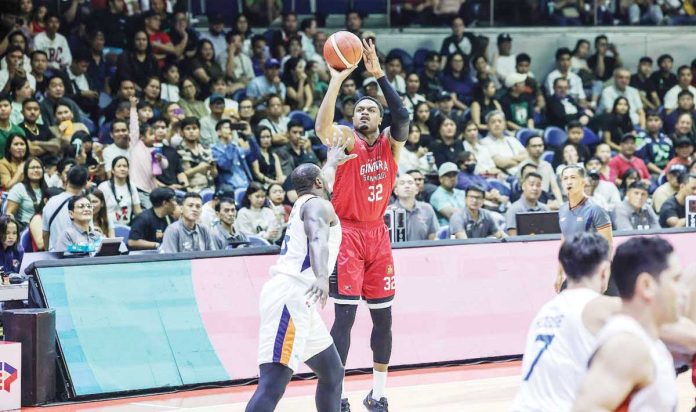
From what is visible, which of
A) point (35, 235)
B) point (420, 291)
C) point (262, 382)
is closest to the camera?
point (262, 382)

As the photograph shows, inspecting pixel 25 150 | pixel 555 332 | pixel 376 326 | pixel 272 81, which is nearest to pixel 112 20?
pixel 272 81

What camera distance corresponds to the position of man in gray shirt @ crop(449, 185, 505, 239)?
42.5 feet

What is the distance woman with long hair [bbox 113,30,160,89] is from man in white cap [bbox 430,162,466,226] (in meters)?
4.14

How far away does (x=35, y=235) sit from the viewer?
1169 cm

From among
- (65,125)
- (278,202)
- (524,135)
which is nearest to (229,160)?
(278,202)

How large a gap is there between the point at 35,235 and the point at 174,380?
2894 millimetres

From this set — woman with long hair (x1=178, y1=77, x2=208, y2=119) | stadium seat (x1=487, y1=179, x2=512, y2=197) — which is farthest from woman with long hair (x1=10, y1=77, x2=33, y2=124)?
stadium seat (x1=487, y1=179, x2=512, y2=197)

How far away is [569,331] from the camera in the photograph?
14.5ft

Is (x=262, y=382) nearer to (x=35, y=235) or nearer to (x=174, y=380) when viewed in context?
(x=174, y=380)

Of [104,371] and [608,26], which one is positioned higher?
[608,26]

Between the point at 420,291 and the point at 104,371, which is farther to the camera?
the point at 420,291

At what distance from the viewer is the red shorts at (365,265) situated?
830 cm

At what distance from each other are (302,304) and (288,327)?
174mm

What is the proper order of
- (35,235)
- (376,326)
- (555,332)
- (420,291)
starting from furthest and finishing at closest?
(35,235)
(420,291)
(376,326)
(555,332)
